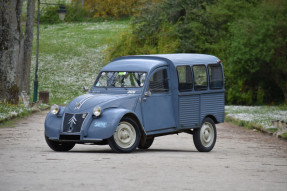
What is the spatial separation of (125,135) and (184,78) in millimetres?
2397

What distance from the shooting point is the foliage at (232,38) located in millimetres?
44688

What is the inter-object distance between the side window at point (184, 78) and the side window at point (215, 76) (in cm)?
96

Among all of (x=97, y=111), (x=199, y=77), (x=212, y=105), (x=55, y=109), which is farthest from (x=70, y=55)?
(x=97, y=111)

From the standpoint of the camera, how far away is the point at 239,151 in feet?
51.4

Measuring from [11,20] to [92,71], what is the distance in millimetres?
29816

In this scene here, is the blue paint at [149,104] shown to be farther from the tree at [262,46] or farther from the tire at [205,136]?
the tree at [262,46]

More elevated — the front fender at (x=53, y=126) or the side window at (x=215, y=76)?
the side window at (x=215, y=76)

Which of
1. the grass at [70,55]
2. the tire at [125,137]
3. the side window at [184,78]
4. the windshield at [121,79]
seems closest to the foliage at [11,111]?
the windshield at [121,79]

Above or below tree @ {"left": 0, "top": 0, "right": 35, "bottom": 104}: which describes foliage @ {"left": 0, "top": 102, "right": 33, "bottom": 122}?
below

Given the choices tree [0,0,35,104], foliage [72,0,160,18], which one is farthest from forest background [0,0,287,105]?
foliage [72,0,160,18]

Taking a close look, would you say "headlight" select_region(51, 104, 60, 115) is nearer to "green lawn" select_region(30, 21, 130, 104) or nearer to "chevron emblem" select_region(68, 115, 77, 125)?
"chevron emblem" select_region(68, 115, 77, 125)

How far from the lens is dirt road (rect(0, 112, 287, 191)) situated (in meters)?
8.74

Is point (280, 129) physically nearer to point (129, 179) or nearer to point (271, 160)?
point (271, 160)

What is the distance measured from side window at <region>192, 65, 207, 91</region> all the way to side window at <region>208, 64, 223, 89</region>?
251mm
